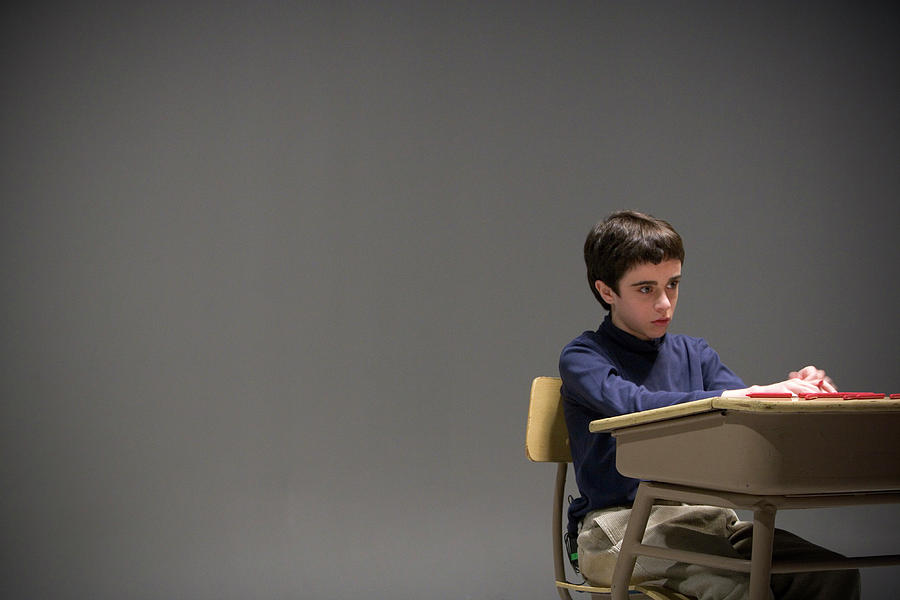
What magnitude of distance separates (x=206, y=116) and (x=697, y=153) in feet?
5.73

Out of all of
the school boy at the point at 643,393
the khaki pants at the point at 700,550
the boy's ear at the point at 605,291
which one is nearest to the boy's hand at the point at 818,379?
the school boy at the point at 643,393

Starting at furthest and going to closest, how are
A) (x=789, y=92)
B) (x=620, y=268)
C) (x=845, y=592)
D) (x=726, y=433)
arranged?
(x=789, y=92) < (x=620, y=268) < (x=845, y=592) < (x=726, y=433)

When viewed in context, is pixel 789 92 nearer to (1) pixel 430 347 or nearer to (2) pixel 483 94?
(2) pixel 483 94

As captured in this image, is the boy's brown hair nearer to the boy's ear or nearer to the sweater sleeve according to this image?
the boy's ear

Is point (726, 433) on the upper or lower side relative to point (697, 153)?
lower

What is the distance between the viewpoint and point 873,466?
1.19m

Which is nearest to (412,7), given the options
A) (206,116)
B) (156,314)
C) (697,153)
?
(206,116)

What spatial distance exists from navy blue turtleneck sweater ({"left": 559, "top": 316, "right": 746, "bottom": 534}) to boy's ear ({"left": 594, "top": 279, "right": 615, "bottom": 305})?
4 cm

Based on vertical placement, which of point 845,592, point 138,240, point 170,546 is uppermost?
point 138,240

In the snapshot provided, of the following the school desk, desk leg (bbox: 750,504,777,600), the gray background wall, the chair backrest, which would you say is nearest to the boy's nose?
the chair backrest

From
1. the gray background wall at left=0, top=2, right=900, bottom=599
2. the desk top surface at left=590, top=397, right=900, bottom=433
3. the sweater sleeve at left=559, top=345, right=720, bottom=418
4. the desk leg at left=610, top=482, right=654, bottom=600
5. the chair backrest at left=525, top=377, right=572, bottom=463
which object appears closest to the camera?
the desk top surface at left=590, top=397, right=900, bottom=433

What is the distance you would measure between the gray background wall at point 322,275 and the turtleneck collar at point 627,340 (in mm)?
1285

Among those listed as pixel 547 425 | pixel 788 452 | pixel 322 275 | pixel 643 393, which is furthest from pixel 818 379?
pixel 322 275

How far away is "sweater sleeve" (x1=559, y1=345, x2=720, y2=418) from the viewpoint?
152 centimetres
